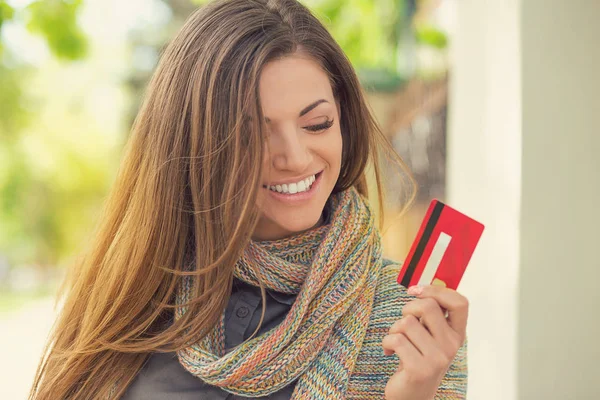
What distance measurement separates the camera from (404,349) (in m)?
1.53

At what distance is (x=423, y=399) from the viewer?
157 centimetres

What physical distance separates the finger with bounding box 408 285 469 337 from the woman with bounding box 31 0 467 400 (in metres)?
0.26

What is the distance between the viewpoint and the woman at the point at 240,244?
1.72 m

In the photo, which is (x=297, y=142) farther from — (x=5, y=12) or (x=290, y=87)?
(x=5, y=12)

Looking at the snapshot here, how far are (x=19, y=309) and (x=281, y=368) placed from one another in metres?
17.8

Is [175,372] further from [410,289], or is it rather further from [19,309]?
[19,309]

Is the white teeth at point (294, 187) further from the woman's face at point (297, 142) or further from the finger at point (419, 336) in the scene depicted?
the finger at point (419, 336)

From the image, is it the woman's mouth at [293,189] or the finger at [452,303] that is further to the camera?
the woman's mouth at [293,189]

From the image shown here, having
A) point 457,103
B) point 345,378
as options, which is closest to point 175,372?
point 345,378

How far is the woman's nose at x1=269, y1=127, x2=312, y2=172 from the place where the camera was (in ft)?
5.50

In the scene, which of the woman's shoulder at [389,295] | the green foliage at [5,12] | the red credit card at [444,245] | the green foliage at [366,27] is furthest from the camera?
the green foliage at [366,27]

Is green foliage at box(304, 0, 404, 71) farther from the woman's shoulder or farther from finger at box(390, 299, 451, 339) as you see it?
finger at box(390, 299, 451, 339)

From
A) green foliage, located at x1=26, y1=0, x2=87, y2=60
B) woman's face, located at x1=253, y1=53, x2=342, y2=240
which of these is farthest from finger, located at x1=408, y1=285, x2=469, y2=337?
green foliage, located at x1=26, y1=0, x2=87, y2=60

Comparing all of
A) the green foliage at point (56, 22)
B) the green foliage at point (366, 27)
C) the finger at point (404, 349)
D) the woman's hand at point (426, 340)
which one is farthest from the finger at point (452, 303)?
the green foliage at point (366, 27)
